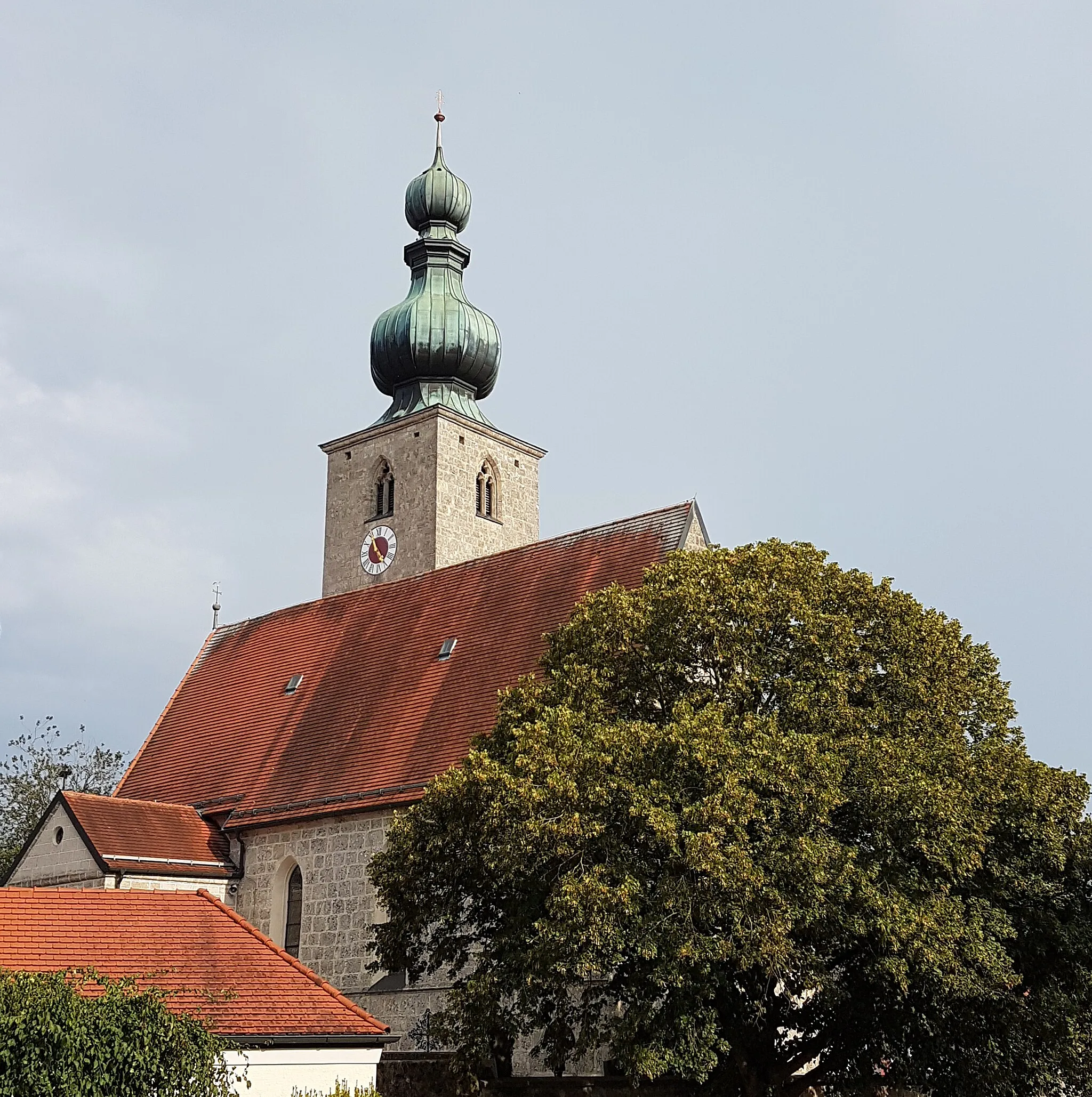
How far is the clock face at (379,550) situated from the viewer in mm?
39500

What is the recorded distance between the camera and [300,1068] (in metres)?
14.0

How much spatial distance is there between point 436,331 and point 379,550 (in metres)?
6.50

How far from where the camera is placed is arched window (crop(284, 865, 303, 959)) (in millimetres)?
22719

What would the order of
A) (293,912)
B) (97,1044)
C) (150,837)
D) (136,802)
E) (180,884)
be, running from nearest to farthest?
(97,1044) → (293,912) → (180,884) → (150,837) → (136,802)

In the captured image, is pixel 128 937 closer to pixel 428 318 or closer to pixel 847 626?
pixel 847 626

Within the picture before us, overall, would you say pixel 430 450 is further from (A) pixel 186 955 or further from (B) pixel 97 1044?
(B) pixel 97 1044

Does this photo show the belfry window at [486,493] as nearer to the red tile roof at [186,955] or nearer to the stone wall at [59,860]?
the stone wall at [59,860]

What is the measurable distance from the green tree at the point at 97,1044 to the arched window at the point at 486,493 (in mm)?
29224

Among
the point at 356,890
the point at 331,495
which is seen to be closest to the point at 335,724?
the point at 356,890

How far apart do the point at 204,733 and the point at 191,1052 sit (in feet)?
52.0

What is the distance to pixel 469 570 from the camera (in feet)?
84.8

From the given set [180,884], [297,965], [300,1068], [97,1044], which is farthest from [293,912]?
[97,1044]

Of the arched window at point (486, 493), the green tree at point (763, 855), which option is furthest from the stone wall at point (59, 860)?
the arched window at point (486, 493)

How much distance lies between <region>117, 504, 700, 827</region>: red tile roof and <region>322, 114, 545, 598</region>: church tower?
1106 centimetres
